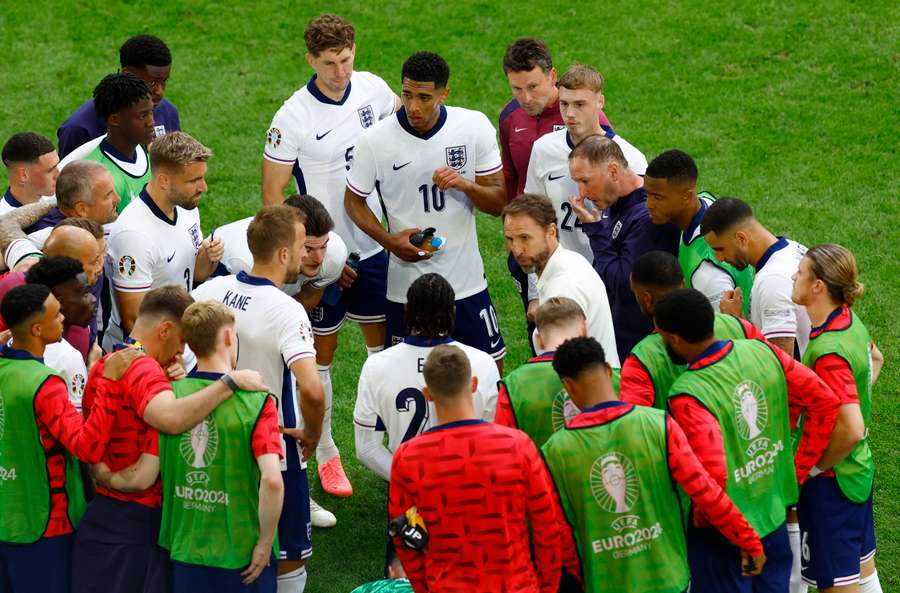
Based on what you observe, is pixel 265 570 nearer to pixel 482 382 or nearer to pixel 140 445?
pixel 140 445

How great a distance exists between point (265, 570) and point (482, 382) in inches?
46.4

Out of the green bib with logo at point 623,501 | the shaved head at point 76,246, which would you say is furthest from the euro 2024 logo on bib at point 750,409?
the shaved head at point 76,246

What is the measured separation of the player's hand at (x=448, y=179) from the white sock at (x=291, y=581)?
227cm

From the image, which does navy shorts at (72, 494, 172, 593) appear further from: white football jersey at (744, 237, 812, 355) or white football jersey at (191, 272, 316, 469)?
white football jersey at (744, 237, 812, 355)

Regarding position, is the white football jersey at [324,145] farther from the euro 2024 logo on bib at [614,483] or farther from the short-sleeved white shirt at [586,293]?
the euro 2024 logo on bib at [614,483]

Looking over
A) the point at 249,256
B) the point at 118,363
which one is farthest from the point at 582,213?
the point at 118,363

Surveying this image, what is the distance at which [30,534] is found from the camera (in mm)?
4965

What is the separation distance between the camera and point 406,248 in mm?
6828

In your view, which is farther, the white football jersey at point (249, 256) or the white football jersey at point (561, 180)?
the white football jersey at point (561, 180)

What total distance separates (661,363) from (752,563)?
0.85 meters

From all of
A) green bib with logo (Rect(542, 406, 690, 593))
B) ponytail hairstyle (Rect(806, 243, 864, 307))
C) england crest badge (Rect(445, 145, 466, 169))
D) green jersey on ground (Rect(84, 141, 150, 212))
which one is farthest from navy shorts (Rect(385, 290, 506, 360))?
green bib with logo (Rect(542, 406, 690, 593))

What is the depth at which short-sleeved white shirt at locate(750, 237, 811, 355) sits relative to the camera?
5488 millimetres

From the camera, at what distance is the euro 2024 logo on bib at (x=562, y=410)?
4.86 metres

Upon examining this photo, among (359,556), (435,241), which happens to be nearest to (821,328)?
(435,241)
